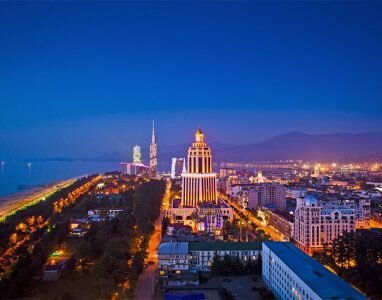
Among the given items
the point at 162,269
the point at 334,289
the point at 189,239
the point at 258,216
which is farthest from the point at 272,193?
the point at 334,289

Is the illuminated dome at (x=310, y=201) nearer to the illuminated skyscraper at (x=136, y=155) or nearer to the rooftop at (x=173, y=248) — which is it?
the rooftop at (x=173, y=248)

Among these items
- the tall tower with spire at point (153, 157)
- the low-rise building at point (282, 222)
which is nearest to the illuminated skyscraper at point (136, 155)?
the tall tower with spire at point (153, 157)

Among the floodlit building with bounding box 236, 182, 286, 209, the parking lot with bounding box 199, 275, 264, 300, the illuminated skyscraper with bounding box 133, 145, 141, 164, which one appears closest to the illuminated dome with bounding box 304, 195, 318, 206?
the parking lot with bounding box 199, 275, 264, 300

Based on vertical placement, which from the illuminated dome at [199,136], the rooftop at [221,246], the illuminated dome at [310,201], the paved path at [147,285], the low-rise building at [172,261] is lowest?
the paved path at [147,285]

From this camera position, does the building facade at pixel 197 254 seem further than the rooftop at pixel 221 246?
No

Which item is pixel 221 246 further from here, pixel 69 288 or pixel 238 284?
pixel 69 288

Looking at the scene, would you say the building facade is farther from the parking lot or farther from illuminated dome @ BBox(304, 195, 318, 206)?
illuminated dome @ BBox(304, 195, 318, 206)

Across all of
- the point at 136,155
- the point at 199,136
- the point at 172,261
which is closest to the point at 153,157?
the point at 136,155
